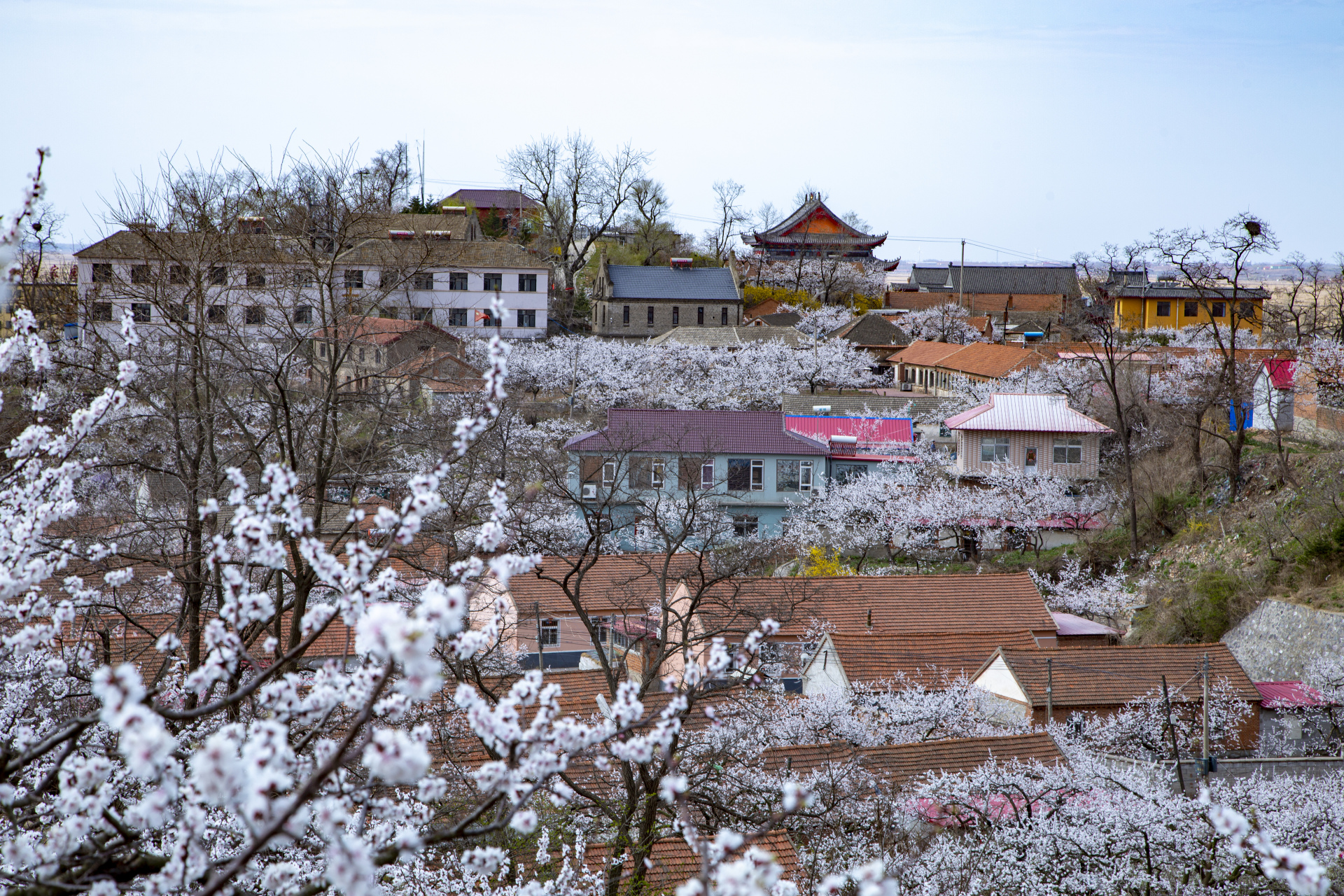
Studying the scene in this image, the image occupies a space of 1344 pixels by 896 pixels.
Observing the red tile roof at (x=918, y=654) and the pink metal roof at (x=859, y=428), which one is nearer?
the red tile roof at (x=918, y=654)

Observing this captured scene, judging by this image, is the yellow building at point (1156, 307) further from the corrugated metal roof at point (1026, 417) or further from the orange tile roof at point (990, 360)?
the corrugated metal roof at point (1026, 417)

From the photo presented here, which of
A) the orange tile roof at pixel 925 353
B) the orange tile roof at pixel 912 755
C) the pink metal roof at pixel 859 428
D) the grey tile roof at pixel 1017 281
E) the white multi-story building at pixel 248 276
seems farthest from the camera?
the grey tile roof at pixel 1017 281

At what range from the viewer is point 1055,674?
1523 cm

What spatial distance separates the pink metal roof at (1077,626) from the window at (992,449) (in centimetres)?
813

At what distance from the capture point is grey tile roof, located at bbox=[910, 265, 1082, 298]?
63438mm

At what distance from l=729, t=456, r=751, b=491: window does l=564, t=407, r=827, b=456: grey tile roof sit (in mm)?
279

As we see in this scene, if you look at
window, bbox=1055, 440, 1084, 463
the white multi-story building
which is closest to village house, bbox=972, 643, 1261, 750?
the white multi-story building

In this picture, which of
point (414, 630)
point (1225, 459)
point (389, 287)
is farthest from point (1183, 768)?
point (1225, 459)

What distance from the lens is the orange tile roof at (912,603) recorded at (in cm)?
1805

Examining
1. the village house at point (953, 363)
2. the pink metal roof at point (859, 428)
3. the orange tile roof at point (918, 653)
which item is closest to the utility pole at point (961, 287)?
the village house at point (953, 363)

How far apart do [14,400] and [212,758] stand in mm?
13951

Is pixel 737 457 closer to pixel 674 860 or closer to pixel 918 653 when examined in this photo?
pixel 918 653

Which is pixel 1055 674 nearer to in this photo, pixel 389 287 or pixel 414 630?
pixel 389 287

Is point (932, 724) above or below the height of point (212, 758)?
below
